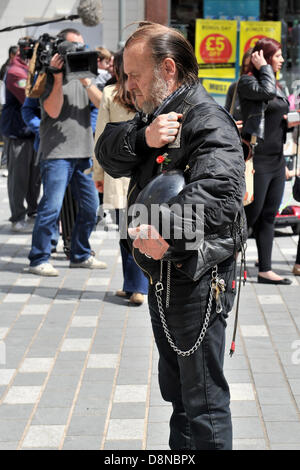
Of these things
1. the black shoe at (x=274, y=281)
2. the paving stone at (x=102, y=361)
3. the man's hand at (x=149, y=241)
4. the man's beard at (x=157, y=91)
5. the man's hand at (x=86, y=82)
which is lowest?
the black shoe at (x=274, y=281)

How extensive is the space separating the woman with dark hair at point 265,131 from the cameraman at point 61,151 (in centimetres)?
130

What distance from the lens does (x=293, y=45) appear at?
14758 millimetres

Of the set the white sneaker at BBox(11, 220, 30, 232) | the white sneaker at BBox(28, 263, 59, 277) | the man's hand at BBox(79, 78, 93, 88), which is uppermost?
the man's hand at BBox(79, 78, 93, 88)

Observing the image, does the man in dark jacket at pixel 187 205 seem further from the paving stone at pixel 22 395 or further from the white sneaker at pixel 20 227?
the white sneaker at pixel 20 227

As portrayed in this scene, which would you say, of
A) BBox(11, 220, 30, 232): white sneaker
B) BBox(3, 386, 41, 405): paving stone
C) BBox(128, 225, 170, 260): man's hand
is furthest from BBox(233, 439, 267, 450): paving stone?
BBox(11, 220, 30, 232): white sneaker

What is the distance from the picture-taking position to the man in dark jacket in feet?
9.08

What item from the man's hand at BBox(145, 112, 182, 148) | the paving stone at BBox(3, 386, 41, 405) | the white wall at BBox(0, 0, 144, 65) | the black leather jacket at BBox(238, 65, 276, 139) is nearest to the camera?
the man's hand at BBox(145, 112, 182, 148)

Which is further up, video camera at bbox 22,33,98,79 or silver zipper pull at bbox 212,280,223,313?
video camera at bbox 22,33,98,79

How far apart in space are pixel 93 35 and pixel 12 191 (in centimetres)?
754

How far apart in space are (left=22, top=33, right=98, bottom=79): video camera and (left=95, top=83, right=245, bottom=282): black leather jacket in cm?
388

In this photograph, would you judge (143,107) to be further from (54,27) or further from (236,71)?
(54,27)

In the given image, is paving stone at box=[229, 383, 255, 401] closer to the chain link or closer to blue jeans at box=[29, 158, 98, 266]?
the chain link

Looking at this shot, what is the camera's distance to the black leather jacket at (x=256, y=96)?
6.45m

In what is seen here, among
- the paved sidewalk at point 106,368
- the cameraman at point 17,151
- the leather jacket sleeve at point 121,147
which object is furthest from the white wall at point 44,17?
the leather jacket sleeve at point 121,147
